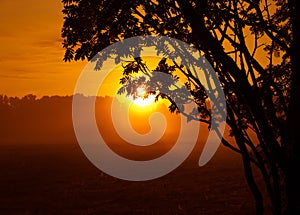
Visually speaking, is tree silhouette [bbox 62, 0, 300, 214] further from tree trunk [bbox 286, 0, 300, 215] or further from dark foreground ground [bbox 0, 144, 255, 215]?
dark foreground ground [bbox 0, 144, 255, 215]

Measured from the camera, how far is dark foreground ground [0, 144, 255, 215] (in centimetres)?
3638

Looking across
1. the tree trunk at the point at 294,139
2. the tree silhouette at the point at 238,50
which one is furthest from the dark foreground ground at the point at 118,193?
the tree trunk at the point at 294,139

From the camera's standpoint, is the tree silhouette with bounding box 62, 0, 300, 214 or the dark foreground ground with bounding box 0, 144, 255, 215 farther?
the dark foreground ground with bounding box 0, 144, 255, 215

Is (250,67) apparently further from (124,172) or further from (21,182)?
(124,172)

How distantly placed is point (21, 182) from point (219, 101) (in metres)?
45.4

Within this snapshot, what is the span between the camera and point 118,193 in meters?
44.6

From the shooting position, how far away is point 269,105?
28.8ft

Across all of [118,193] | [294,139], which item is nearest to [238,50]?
[294,139]

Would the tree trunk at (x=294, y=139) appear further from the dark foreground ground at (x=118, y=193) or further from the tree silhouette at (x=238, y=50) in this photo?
the dark foreground ground at (x=118, y=193)

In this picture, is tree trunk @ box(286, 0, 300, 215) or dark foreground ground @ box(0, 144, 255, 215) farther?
dark foreground ground @ box(0, 144, 255, 215)

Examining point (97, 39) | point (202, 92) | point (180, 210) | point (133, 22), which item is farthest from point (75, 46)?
point (180, 210)

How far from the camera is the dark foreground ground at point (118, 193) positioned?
36375 mm

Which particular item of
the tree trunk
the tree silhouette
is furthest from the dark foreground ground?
the tree trunk

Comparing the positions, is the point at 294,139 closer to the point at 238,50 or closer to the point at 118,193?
the point at 238,50
